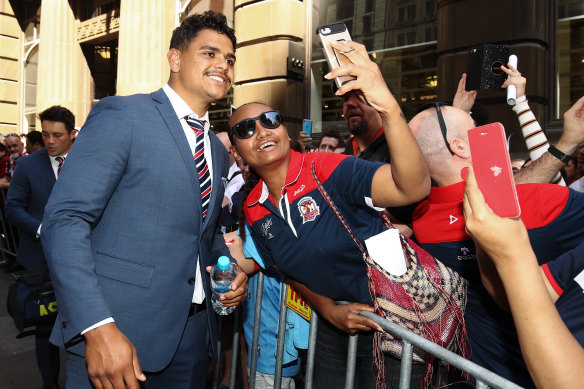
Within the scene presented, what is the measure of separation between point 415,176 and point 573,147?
1.60 m

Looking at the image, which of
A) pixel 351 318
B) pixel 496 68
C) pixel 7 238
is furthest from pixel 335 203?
pixel 7 238

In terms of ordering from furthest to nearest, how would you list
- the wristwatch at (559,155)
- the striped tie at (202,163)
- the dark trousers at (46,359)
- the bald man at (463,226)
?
the dark trousers at (46,359) → the wristwatch at (559,155) → the striped tie at (202,163) → the bald man at (463,226)

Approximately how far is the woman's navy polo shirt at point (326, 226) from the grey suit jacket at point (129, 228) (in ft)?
1.40

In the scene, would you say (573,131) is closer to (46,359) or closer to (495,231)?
(495,231)

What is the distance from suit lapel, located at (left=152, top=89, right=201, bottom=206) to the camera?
7.01ft

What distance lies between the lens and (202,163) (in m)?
2.29

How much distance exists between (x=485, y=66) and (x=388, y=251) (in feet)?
6.12

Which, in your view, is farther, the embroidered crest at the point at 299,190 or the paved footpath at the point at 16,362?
the paved footpath at the point at 16,362

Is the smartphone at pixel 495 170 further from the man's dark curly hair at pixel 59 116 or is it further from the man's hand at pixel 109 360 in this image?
the man's dark curly hair at pixel 59 116

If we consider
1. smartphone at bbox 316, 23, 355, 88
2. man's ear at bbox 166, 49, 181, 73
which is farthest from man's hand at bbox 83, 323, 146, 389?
man's ear at bbox 166, 49, 181, 73

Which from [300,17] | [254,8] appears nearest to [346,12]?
[300,17]

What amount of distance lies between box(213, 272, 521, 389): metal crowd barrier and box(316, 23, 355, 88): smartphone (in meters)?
1.03

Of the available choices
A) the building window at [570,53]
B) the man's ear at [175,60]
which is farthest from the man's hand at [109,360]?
the building window at [570,53]

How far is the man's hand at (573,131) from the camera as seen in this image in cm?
271
